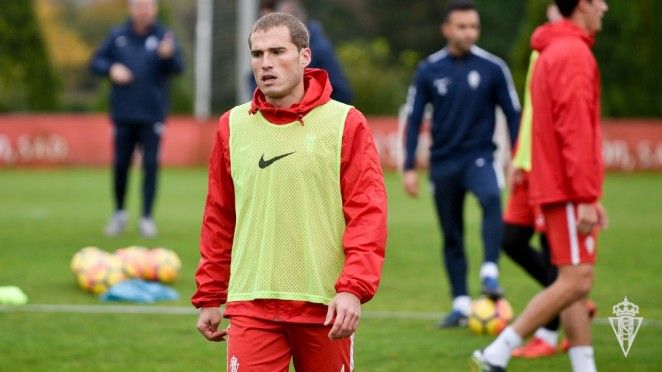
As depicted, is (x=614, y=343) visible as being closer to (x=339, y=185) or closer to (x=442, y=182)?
(x=442, y=182)

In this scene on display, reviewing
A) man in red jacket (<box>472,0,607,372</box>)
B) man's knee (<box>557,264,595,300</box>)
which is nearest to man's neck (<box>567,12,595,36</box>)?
man in red jacket (<box>472,0,607,372</box>)

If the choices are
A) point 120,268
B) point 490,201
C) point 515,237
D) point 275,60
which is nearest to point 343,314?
point 275,60

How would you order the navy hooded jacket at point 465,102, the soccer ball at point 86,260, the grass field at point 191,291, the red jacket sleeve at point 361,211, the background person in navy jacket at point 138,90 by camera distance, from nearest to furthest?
the red jacket sleeve at point 361,211 < the grass field at point 191,291 < the navy hooded jacket at point 465,102 < the soccer ball at point 86,260 < the background person in navy jacket at point 138,90

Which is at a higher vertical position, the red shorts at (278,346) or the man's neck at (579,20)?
the man's neck at (579,20)

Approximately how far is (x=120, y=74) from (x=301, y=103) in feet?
35.8

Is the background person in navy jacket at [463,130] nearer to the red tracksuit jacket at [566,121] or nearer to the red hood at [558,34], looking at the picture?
the red hood at [558,34]

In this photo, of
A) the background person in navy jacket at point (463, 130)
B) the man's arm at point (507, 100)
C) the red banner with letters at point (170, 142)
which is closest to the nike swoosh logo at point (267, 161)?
the background person in navy jacket at point (463, 130)

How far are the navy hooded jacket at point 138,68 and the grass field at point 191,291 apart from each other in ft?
4.89

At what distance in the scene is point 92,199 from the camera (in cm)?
2373

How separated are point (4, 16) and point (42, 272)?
34.6 m

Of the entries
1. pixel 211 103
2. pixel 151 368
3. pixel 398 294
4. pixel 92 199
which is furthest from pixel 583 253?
pixel 211 103

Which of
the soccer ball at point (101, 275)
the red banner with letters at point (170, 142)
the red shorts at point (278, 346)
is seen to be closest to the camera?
the red shorts at point (278, 346)

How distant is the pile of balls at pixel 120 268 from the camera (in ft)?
38.1

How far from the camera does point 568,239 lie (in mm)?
7316
